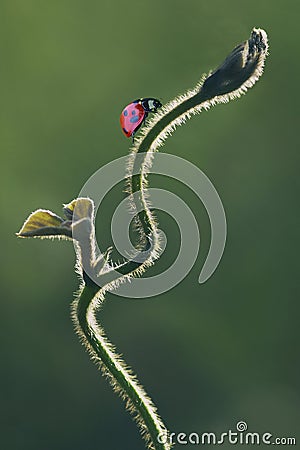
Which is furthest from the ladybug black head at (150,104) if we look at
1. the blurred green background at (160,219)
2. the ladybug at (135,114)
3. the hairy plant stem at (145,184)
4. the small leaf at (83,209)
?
the blurred green background at (160,219)

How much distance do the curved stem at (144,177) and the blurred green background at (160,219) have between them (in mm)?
5296

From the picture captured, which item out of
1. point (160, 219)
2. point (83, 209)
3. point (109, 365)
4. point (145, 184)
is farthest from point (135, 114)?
point (160, 219)

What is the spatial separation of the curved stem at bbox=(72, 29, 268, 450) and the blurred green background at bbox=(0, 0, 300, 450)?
17.4 ft

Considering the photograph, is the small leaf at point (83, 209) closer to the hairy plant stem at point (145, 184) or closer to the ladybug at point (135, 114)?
the hairy plant stem at point (145, 184)

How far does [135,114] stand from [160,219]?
5.54 metres

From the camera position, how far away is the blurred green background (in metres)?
7.95

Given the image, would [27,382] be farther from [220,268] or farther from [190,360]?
[220,268]

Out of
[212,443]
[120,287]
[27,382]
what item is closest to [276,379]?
[212,443]

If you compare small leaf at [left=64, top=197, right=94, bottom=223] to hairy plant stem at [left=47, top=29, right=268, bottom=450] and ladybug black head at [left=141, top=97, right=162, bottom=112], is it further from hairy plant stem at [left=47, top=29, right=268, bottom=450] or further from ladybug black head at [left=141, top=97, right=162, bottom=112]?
ladybug black head at [left=141, top=97, right=162, bottom=112]

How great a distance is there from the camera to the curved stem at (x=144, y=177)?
6.64 feet

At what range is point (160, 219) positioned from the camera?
7.71m

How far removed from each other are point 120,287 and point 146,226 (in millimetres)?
148

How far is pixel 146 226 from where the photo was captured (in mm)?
2105

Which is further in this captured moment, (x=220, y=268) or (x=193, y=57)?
(x=193, y=57)
